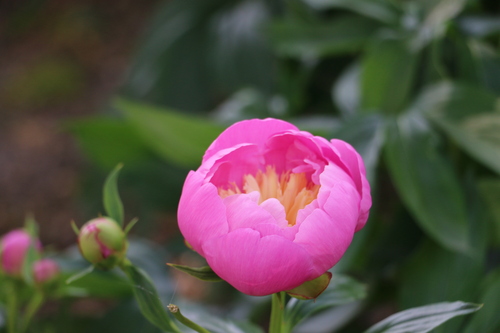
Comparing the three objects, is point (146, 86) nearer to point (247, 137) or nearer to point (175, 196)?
point (175, 196)

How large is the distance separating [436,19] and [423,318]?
0.35 meters

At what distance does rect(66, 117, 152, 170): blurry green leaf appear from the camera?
28.6 inches

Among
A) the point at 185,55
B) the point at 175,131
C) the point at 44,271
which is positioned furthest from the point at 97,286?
the point at 185,55

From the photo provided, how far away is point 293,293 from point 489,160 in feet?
0.89

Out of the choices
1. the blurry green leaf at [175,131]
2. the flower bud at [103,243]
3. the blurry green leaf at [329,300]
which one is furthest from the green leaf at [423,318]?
the blurry green leaf at [175,131]

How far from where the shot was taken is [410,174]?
18.8 inches

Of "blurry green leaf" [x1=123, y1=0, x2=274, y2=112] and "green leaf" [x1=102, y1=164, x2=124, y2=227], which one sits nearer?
"green leaf" [x1=102, y1=164, x2=124, y2=227]

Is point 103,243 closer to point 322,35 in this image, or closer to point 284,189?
point 284,189

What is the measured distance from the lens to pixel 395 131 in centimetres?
50

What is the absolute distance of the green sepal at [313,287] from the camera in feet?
0.83

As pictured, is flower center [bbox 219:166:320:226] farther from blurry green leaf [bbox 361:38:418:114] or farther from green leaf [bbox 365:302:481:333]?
blurry green leaf [bbox 361:38:418:114]

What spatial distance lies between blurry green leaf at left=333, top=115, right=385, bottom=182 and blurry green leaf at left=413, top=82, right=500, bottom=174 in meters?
0.05

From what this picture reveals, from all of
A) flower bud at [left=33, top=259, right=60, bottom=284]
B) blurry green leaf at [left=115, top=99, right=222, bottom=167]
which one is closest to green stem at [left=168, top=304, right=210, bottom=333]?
flower bud at [left=33, top=259, right=60, bottom=284]

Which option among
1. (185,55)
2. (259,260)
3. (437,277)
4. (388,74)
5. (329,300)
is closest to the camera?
(259,260)
